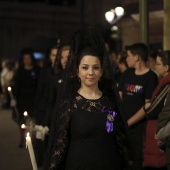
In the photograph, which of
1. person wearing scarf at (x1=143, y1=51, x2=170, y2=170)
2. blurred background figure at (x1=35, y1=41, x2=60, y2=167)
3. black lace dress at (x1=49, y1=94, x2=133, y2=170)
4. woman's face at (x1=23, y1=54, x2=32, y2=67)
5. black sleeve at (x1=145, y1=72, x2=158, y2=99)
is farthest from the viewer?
woman's face at (x1=23, y1=54, x2=32, y2=67)

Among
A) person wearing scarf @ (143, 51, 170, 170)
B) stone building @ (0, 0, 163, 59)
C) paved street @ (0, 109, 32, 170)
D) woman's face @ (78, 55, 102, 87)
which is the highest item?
stone building @ (0, 0, 163, 59)

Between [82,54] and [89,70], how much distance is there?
0.56 ft

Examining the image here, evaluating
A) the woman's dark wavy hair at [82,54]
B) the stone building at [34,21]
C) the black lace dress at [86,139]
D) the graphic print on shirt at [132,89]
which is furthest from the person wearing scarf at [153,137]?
the stone building at [34,21]

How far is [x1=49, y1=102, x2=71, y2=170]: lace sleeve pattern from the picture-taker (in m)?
3.60

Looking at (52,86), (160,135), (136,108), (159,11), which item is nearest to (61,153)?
(160,135)

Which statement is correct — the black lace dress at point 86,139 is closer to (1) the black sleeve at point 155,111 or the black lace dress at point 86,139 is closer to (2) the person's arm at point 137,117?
(1) the black sleeve at point 155,111

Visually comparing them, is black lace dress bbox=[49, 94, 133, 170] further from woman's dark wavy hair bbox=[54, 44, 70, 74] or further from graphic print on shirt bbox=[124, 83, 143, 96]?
woman's dark wavy hair bbox=[54, 44, 70, 74]

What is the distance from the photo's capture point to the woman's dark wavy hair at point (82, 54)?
3.72 meters

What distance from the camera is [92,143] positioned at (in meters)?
3.55

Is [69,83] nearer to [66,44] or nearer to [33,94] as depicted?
[66,44]

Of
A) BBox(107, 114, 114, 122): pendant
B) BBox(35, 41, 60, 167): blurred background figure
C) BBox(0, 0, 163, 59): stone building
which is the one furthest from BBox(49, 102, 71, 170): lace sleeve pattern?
BBox(0, 0, 163, 59): stone building

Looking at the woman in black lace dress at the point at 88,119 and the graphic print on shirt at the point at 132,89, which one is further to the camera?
the graphic print on shirt at the point at 132,89

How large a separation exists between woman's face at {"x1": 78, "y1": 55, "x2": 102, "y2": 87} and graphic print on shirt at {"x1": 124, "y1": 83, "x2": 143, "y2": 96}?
208cm

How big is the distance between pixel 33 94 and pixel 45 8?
30231 mm
